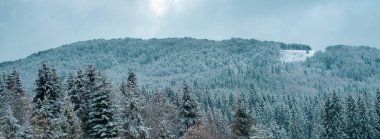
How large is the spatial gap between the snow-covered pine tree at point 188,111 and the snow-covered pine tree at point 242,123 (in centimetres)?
1070

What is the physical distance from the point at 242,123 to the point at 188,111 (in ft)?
37.9

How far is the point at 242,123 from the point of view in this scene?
4662 cm

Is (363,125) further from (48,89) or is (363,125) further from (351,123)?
(48,89)

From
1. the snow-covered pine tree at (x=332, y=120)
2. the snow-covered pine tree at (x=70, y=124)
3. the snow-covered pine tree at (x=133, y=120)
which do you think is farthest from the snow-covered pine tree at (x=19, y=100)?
the snow-covered pine tree at (x=332, y=120)

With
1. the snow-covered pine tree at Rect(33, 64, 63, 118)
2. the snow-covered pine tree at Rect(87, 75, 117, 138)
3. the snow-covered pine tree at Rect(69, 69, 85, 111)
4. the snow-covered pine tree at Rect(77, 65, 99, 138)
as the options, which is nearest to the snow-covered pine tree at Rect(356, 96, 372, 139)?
the snow-covered pine tree at Rect(69, 69, 85, 111)

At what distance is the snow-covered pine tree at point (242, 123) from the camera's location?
46438 mm

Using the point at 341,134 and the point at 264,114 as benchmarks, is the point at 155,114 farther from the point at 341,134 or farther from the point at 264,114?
the point at 264,114

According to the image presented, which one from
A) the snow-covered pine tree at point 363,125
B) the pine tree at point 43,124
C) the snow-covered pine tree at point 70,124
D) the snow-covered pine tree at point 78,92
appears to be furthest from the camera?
the snow-covered pine tree at point 363,125

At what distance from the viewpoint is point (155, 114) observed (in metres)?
65.3

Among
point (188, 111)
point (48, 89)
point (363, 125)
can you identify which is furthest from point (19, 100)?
point (363, 125)

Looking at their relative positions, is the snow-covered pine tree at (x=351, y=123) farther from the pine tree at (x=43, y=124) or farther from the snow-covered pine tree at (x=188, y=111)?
the pine tree at (x=43, y=124)

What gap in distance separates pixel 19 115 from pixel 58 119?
18.3 meters

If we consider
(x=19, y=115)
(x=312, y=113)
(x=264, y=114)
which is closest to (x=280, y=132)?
(x=264, y=114)

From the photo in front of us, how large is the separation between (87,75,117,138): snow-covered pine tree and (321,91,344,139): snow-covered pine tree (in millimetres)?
A: 53503
